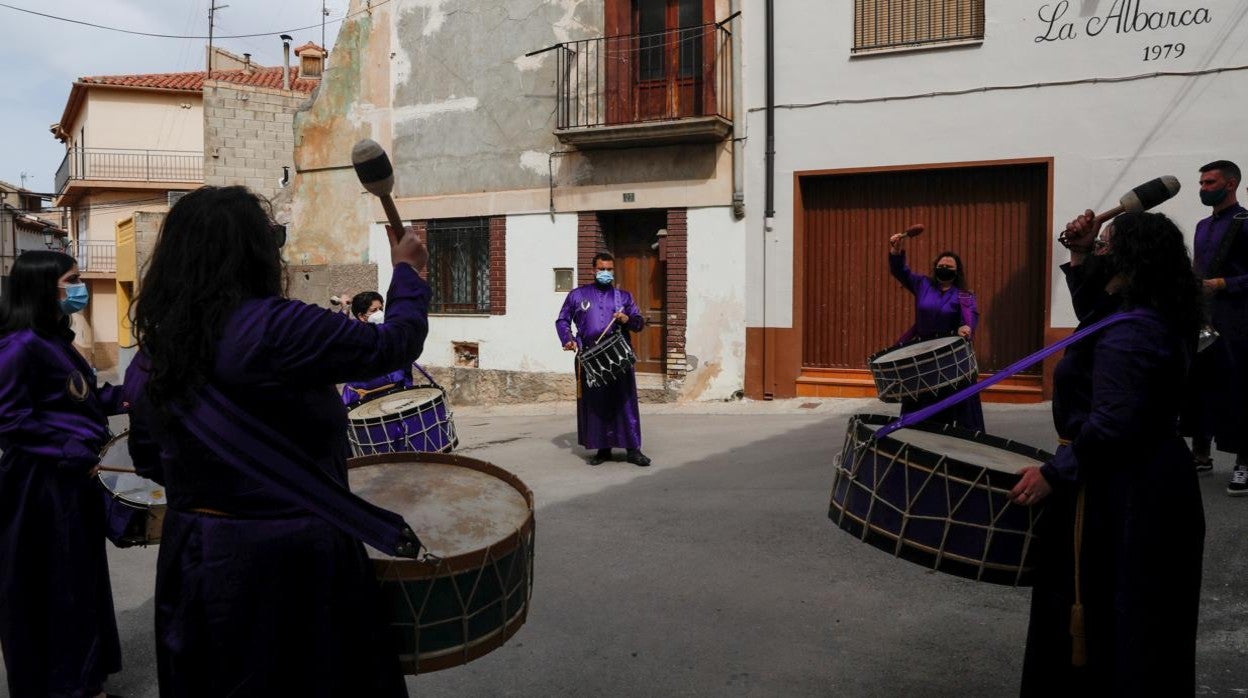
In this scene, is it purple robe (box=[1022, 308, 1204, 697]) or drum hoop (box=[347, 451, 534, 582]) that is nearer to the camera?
drum hoop (box=[347, 451, 534, 582])

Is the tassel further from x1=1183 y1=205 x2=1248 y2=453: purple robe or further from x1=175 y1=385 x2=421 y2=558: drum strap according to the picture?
x1=1183 y1=205 x2=1248 y2=453: purple robe

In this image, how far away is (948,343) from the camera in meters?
5.68

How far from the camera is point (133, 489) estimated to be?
404cm

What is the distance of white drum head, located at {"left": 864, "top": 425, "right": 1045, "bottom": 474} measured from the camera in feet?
11.1

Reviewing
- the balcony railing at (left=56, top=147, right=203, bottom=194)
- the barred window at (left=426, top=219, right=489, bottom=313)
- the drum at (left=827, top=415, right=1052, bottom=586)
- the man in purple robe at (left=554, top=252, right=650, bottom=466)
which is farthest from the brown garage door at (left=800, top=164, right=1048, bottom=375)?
the balcony railing at (left=56, top=147, right=203, bottom=194)

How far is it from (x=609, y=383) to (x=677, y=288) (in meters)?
5.16

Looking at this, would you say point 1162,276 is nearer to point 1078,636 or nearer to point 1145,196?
point 1145,196

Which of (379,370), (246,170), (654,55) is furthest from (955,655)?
(246,170)

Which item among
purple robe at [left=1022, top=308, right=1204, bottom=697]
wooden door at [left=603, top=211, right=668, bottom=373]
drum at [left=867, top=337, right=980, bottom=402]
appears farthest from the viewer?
wooden door at [left=603, top=211, right=668, bottom=373]

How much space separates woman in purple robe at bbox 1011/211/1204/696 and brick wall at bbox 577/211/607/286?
36.9ft

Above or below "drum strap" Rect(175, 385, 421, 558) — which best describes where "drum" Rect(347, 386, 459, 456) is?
below

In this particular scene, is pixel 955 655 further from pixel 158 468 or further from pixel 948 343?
pixel 158 468

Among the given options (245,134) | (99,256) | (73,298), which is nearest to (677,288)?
(73,298)

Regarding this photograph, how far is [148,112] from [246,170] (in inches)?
469
